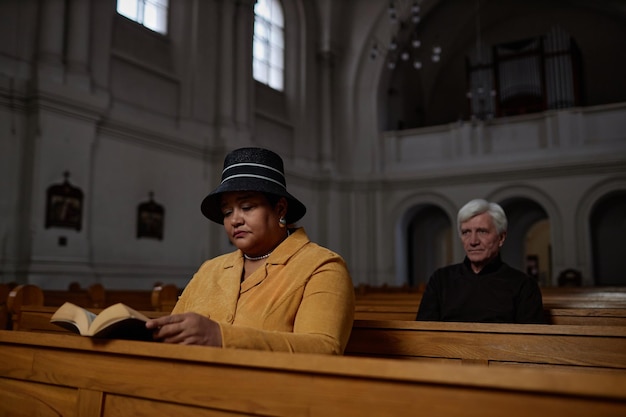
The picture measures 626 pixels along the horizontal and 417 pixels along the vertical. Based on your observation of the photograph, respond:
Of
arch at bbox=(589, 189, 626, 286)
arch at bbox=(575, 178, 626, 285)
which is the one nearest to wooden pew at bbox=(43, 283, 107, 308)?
arch at bbox=(575, 178, 626, 285)

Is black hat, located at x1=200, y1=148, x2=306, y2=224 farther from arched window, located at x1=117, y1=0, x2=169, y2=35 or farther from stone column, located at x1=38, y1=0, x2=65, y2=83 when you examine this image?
arched window, located at x1=117, y1=0, x2=169, y2=35

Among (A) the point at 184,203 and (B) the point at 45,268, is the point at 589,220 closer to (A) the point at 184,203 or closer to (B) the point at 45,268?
(A) the point at 184,203

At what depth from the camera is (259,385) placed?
1335mm

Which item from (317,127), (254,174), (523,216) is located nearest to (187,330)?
(254,174)

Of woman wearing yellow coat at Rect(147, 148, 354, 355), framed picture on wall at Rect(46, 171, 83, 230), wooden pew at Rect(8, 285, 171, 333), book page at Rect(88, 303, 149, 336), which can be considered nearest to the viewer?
book page at Rect(88, 303, 149, 336)

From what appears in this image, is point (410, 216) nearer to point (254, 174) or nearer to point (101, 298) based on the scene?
point (101, 298)

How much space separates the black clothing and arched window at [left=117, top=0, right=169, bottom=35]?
8.71 meters

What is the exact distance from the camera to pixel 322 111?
15148mm

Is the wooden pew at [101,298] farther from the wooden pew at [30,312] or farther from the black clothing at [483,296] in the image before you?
the black clothing at [483,296]

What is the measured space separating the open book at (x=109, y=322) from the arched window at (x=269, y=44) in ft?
38.5

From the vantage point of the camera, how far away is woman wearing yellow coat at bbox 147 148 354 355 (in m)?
1.84

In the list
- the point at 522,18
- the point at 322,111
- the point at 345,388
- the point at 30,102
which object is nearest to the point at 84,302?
the point at 30,102

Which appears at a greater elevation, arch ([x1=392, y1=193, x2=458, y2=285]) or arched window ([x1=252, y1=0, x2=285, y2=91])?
arched window ([x1=252, y1=0, x2=285, y2=91])

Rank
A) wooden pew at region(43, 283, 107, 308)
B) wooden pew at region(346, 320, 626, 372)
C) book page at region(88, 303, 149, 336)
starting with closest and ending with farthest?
book page at region(88, 303, 149, 336)
wooden pew at region(346, 320, 626, 372)
wooden pew at region(43, 283, 107, 308)
